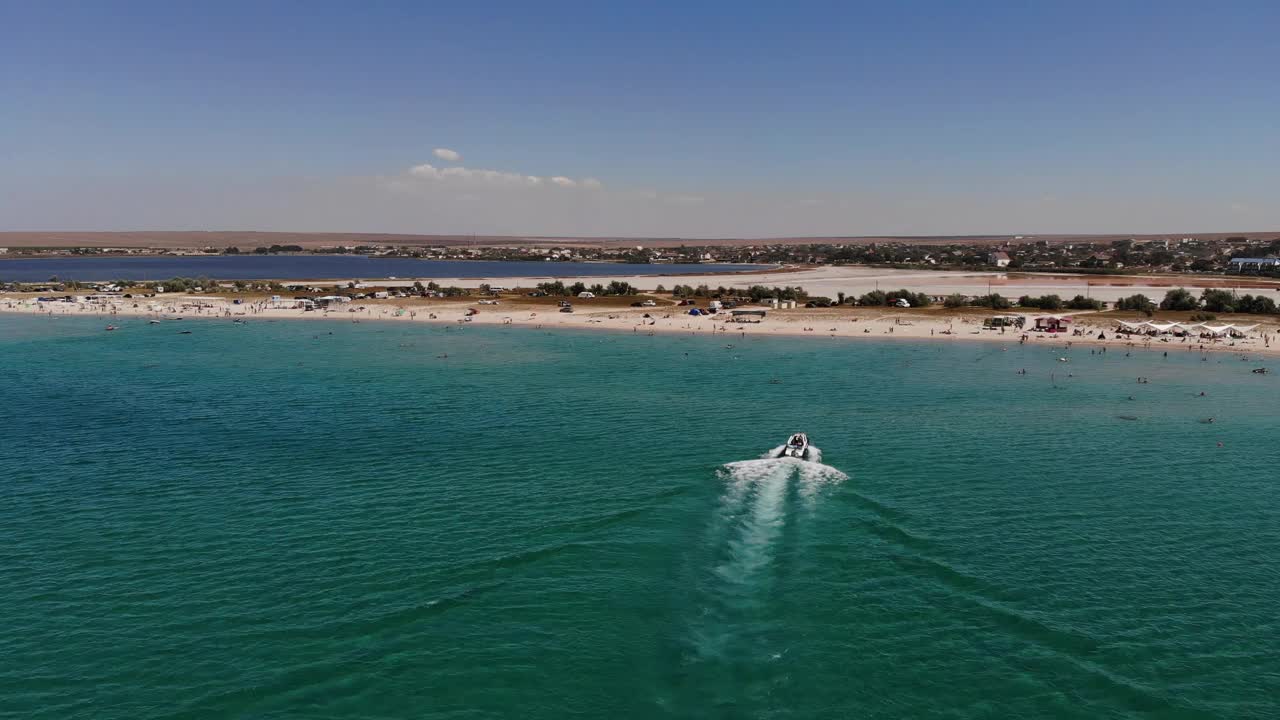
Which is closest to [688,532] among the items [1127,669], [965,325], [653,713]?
[653,713]

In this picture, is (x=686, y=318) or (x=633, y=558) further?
(x=686, y=318)

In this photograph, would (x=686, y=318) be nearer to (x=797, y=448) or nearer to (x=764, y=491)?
(x=797, y=448)

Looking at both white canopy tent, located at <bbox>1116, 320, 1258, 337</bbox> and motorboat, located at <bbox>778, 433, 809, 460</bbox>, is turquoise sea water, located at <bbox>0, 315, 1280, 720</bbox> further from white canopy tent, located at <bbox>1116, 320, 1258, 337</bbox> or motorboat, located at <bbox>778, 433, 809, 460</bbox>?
white canopy tent, located at <bbox>1116, 320, 1258, 337</bbox>

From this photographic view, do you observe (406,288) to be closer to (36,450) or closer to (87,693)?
(36,450)

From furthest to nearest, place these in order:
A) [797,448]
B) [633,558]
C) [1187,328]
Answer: [1187,328], [797,448], [633,558]

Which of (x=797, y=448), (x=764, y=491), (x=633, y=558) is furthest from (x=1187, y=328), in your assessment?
(x=633, y=558)

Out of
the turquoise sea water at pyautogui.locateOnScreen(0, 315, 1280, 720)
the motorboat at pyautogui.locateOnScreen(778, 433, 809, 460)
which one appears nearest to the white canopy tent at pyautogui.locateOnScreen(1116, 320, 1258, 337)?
the turquoise sea water at pyautogui.locateOnScreen(0, 315, 1280, 720)

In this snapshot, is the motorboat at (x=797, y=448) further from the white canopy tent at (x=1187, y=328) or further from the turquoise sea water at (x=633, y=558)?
the white canopy tent at (x=1187, y=328)
